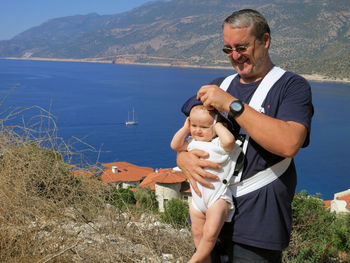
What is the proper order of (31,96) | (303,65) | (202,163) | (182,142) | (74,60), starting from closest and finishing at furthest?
(202,163) < (182,142) < (31,96) < (303,65) < (74,60)

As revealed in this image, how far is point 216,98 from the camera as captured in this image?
1.24m

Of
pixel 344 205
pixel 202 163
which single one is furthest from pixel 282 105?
pixel 344 205

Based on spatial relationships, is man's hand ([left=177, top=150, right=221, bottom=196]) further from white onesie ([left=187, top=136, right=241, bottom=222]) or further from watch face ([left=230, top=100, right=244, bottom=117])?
watch face ([left=230, top=100, right=244, bottom=117])

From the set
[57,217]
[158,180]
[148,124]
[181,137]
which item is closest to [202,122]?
[181,137]

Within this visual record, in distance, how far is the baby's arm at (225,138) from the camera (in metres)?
1.27

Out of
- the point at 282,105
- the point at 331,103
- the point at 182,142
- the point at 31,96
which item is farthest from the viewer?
the point at 331,103

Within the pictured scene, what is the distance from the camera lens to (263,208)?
1247mm

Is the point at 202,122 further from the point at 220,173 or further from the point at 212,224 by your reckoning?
the point at 212,224

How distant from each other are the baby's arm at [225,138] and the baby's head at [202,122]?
2.7 inches

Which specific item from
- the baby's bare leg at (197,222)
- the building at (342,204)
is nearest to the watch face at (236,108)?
the baby's bare leg at (197,222)

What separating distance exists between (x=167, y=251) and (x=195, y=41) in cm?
17316

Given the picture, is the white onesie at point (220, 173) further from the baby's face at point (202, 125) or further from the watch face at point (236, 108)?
the watch face at point (236, 108)

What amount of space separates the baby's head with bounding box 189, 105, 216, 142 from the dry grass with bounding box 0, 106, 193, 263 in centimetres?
101

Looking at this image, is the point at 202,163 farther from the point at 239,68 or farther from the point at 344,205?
the point at 344,205
